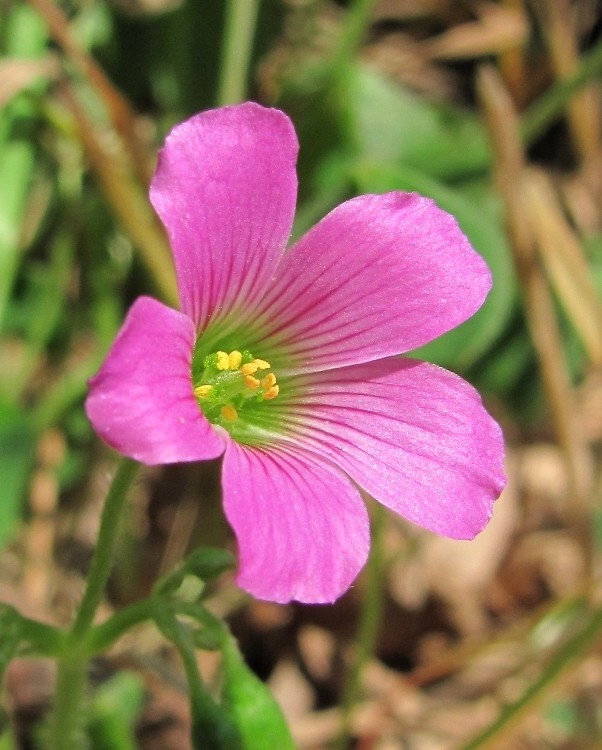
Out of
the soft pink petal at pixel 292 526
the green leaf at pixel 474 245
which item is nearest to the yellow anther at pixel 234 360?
the soft pink petal at pixel 292 526

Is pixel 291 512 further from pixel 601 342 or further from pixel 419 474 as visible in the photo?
pixel 601 342

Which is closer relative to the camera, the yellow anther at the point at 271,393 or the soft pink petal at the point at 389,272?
the soft pink petal at the point at 389,272

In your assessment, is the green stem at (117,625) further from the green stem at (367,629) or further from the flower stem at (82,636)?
the green stem at (367,629)

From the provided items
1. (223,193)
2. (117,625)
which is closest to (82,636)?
(117,625)


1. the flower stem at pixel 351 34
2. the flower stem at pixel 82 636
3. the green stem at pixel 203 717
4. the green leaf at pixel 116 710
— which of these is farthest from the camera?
the flower stem at pixel 351 34

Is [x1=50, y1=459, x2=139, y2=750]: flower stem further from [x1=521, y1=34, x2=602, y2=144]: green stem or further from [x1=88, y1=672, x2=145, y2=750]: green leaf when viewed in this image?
[x1=521, y1=34, x2=602, y2=144]: green stem

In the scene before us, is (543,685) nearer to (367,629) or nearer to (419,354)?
(367,629)
